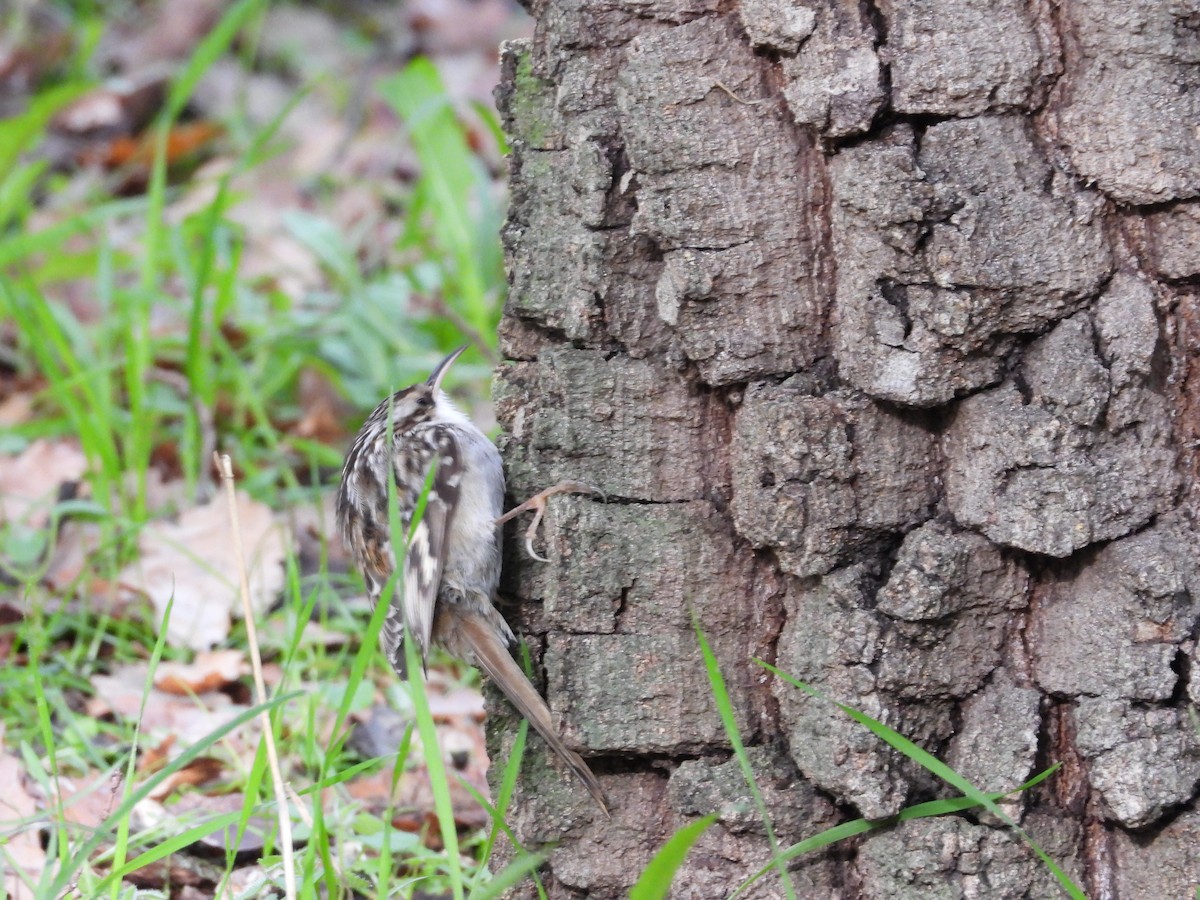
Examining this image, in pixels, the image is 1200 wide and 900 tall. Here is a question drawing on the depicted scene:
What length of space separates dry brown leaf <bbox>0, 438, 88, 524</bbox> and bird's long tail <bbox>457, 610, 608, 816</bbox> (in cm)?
200

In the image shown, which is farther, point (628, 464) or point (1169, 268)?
point (628, 464)

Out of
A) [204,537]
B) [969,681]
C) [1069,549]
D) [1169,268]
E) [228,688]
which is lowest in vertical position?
[228,688]

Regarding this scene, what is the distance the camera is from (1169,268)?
75.7 inches

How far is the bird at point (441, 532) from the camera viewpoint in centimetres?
238

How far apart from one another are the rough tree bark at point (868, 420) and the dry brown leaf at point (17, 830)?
94cm

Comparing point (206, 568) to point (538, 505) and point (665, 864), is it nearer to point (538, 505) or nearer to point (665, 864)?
point (538, 505)

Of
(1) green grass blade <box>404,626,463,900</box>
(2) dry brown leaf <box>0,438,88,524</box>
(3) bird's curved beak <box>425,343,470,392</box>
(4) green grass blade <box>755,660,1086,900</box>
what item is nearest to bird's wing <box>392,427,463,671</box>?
(3) bird's curved beak <box>425,343,470,392</box>

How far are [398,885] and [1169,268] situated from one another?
160cm

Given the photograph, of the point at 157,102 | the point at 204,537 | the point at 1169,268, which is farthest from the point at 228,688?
the point at 157,102

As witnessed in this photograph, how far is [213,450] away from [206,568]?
0.96 m

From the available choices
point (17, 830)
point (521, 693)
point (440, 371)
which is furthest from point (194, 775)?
point (440, 371)

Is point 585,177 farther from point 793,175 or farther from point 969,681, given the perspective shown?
point 969,681

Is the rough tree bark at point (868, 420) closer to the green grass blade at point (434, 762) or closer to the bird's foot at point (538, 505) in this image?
the bird's foot at point (538, 505)

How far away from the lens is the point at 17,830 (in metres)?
2.42
